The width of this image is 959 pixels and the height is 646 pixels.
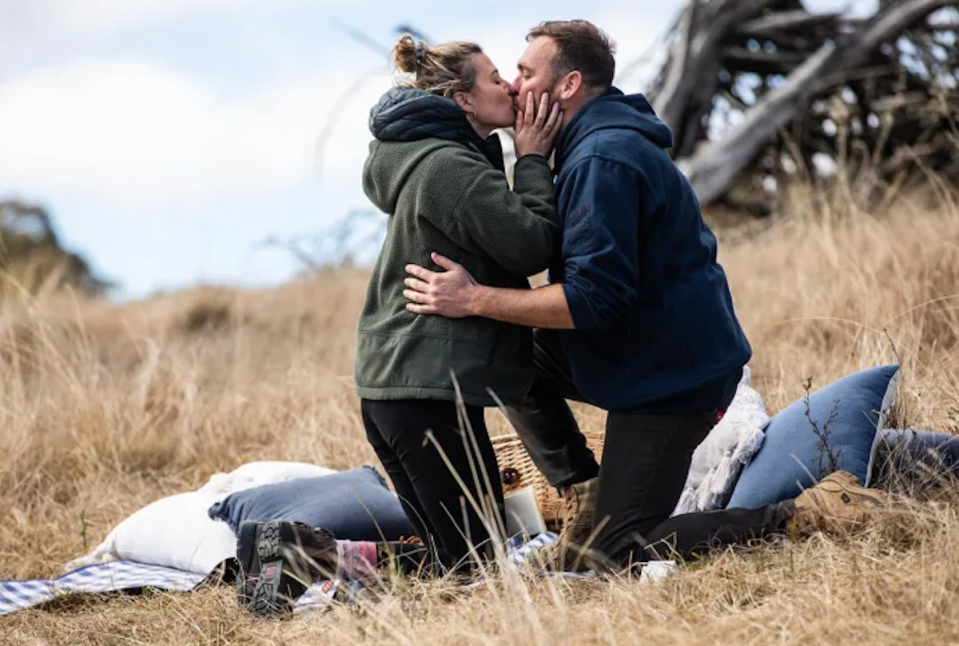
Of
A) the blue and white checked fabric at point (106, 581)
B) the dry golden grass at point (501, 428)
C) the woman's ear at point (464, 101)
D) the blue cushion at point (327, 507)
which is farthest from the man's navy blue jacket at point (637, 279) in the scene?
the blue cushion at point (327, 507)

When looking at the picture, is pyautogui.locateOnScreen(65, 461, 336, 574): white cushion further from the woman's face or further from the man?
the woman's face

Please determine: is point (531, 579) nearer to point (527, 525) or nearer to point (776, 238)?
point (527, 525)

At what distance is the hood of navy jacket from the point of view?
340cm

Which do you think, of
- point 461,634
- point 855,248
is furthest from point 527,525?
point 855,248

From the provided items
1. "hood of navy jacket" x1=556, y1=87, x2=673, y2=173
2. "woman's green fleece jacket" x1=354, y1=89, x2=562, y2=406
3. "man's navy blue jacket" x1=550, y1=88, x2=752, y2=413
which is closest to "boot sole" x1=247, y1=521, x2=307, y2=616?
"woman's green fleece jacket" x1=354, y1=89, x2=562, y2=406

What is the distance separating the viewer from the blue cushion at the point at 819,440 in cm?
358

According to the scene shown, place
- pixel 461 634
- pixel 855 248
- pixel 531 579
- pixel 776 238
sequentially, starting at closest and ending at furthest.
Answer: pixel 461 634 < pixel 531 579 < pixel 855 248 < pixel 776 238

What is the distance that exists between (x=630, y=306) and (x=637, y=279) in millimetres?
101

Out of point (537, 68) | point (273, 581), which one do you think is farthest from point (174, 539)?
point (537, 68)

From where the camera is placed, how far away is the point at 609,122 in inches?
134

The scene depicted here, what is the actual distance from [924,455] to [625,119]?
1.40 m

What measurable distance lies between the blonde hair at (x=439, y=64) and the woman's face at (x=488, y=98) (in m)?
0.02

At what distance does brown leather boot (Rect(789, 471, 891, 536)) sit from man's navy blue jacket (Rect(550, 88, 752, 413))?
1.28ft

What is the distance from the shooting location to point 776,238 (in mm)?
8391
